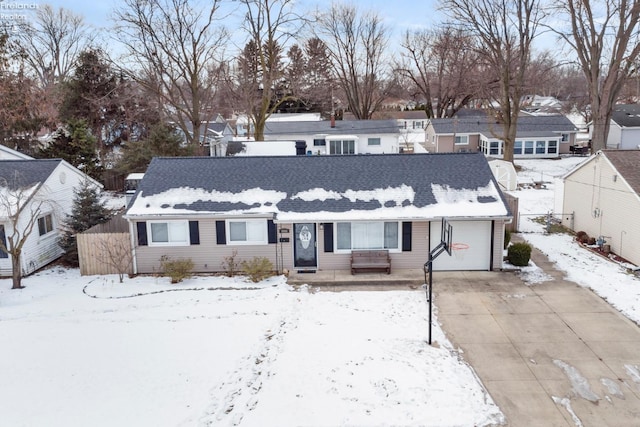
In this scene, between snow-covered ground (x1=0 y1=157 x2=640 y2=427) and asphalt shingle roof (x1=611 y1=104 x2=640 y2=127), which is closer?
A: snow-covered ground (x1=0 y1=157 x2=640 y2=427)

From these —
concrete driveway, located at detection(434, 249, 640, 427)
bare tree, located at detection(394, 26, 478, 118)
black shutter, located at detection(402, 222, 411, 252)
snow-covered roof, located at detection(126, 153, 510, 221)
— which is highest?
bare tree, located at detection(394, 26, 478, 118)

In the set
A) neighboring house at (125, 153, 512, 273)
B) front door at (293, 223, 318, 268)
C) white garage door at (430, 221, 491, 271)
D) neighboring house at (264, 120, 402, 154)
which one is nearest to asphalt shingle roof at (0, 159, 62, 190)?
A: neighboring house at (125, 153, 512, 273)

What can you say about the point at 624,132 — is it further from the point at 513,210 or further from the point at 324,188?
the point at 324,188

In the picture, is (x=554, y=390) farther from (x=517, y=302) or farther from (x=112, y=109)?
(x=112, y=109)

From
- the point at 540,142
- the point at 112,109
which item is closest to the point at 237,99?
the point at 112,109

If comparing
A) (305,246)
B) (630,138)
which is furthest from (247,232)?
(630,138)

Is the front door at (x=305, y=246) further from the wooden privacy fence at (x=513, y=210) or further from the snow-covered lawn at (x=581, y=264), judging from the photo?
the wooden privacy fence at (x=513, y=210)

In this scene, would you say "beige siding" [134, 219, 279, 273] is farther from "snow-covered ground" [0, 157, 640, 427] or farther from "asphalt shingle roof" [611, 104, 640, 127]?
"asphalt shingle roof" [611, 104, 640, 127]

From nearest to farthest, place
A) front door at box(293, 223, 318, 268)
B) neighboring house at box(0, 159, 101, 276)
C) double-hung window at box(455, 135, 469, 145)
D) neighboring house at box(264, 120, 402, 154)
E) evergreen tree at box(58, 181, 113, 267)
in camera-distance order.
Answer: front door at box(293, 223, 318, 268) → neighboring house at box(0, 159, 101, 276) → evergreen tree at box(58, 181, 113, 267) → neighboring house at box(264, 120, 402, 154) → double-hung window at box(455, 135, 469, 145)
